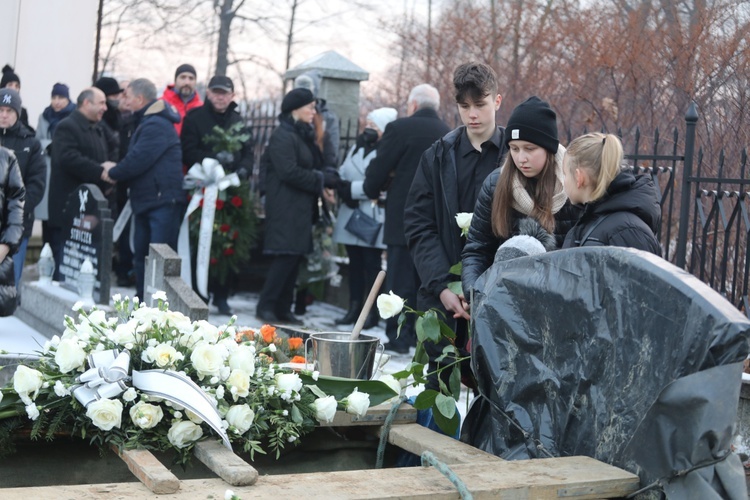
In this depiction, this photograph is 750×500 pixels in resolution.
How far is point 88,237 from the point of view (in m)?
7.85

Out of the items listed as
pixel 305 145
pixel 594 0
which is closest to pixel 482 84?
pixel 305 145

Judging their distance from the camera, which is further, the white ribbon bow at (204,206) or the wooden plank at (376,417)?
the white ribbon bow at (204,206)

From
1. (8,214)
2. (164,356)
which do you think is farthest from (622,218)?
(8,214)

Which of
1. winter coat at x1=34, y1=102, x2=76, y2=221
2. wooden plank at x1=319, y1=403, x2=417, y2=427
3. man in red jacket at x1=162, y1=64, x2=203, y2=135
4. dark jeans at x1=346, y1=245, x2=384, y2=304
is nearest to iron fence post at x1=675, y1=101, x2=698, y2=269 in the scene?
dark jeans at x1=346, y1=245, x2=384, y2=304

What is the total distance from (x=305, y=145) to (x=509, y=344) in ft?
20.1

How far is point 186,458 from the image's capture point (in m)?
2.69

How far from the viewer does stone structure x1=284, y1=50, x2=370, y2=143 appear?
35.5 ft

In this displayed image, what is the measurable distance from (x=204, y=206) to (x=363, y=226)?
4.65 ft

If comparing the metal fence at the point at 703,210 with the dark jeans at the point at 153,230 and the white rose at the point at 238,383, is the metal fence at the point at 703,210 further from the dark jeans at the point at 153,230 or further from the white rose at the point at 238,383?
the dark jeans at the point at 153,230

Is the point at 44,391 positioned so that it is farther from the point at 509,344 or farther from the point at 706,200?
the point at 706,200

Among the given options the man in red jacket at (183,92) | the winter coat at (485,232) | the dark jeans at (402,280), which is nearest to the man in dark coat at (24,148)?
the man in red jacket at (183,92)

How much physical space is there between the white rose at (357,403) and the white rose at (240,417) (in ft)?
1.23

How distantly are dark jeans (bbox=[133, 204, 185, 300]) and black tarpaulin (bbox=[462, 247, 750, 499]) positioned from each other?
5968mm

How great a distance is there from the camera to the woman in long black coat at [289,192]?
8.58 meters
